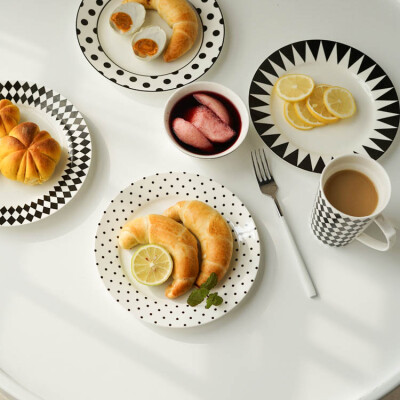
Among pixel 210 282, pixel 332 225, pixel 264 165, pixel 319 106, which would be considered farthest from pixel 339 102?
pixel 210 282

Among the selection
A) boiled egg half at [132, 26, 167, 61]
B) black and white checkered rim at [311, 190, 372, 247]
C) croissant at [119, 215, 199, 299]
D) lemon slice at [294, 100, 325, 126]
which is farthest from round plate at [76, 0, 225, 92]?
black and white checkered rim at [311, 190, 372, 247]

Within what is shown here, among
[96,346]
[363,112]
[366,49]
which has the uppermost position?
[366,49]

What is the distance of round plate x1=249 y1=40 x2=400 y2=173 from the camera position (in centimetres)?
115

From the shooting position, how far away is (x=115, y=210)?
1.08m

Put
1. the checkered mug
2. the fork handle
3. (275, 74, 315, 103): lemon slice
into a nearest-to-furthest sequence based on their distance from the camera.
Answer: the checkered mug, the fork handle, (275, 74, 315, 103): lemon slice

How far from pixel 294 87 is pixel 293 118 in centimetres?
8

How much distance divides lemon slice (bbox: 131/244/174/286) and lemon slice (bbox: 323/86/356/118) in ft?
1.79

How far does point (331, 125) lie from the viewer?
1178 millimetres

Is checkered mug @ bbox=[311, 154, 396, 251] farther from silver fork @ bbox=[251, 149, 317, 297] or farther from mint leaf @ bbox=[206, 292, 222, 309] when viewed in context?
mint leaf @ bbox=[206, 292, 222, 309]

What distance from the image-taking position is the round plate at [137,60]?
120 cm

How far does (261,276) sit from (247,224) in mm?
124

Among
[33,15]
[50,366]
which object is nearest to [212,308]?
[50,366]

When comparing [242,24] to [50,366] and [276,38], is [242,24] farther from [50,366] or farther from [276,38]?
[50,366]

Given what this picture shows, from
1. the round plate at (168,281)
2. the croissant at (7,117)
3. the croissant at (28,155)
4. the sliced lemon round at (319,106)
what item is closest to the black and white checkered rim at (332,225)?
the round plate at (168,281)
